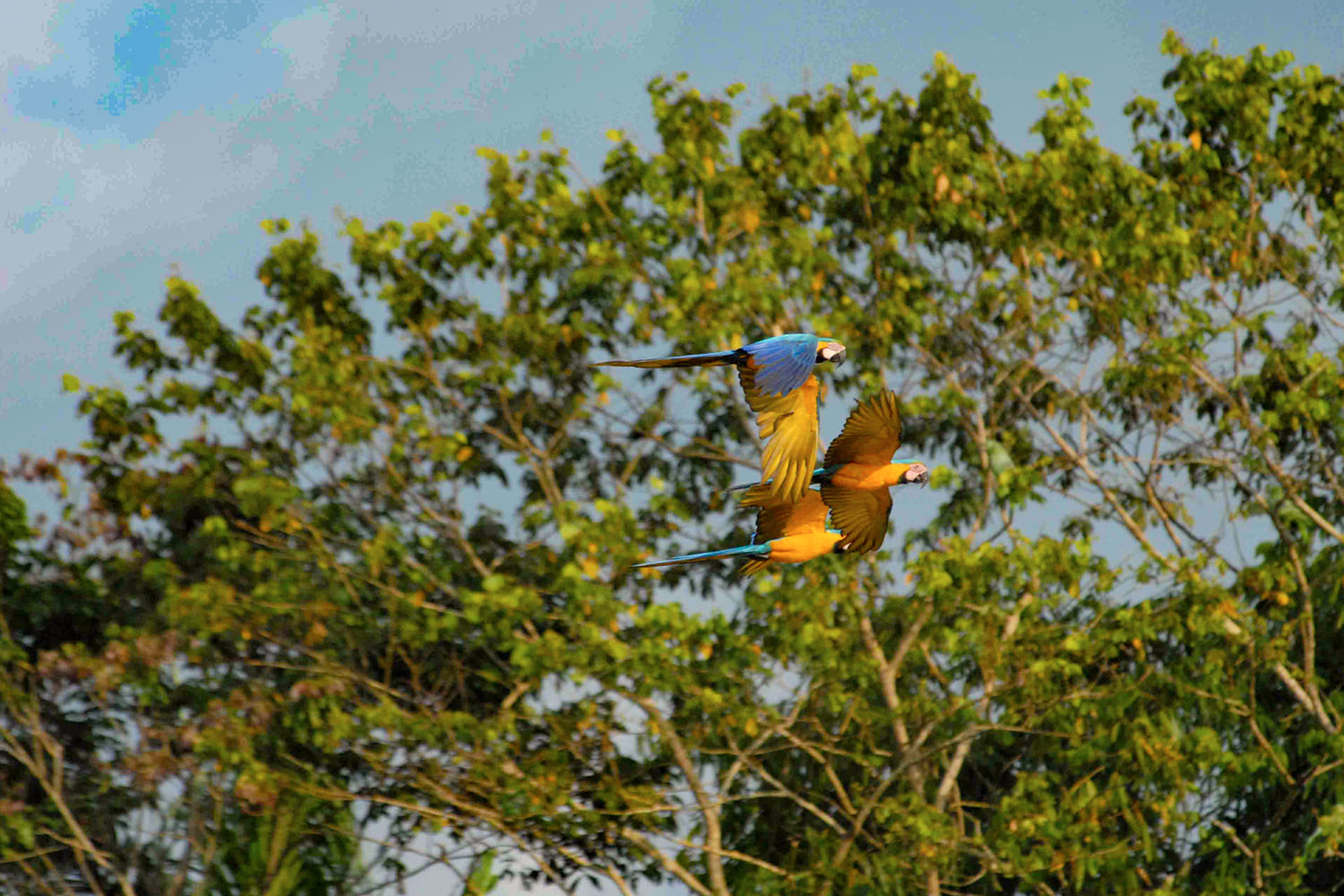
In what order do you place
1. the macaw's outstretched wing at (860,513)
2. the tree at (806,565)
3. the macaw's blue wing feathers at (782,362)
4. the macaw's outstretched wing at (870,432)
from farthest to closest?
the tree at (806,565) → the macaw's outstretched wing at (860,513) → the macaw's outstretched wing at (870,432) → the macaw's blue wing feathers at (782,362)

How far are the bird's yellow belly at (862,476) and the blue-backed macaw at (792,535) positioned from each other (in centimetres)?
8

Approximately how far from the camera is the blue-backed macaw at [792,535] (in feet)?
13.0

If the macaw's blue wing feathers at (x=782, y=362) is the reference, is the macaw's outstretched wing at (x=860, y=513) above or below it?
below

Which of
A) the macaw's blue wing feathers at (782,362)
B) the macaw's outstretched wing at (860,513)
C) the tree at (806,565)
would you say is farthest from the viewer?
the tree at (806,565)

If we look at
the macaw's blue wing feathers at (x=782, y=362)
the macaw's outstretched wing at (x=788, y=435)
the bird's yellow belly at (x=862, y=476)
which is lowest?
the macaw's outstretched wing at (x=788, y=435)

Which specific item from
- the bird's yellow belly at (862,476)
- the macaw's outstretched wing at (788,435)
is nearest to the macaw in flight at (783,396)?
the macaw's outstretched wing at (788,435)

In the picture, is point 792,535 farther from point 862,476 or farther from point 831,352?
point 831,352

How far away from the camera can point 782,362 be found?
3.67 m

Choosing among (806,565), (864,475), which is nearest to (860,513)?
(864,475)

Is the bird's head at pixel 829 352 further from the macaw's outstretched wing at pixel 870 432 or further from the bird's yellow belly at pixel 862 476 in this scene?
the bird's yellow belly at pixel 862 476

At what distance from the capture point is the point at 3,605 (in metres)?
11.7

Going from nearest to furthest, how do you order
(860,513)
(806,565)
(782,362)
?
(782,362) → (860,513) → (806,565)

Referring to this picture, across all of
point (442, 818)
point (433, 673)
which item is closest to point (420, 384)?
point (433, 673)

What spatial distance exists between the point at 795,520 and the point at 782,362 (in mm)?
519
